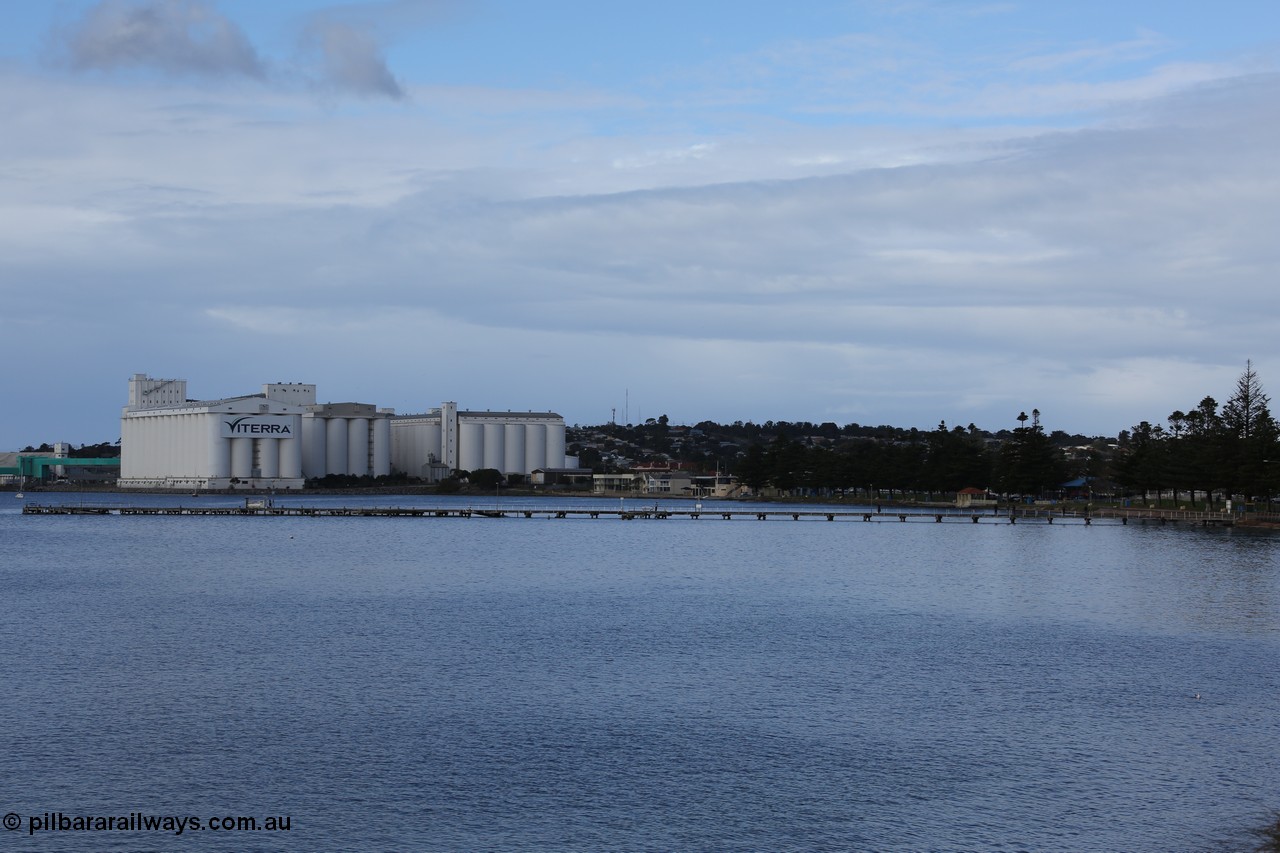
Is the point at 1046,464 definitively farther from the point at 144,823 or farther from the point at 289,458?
the point at 144,823

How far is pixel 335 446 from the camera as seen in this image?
18900cm

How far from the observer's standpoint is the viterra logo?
561 ft

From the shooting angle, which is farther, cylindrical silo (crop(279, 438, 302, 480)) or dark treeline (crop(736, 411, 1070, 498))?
cylindrical silo (crop(279, 438, 302, 480))

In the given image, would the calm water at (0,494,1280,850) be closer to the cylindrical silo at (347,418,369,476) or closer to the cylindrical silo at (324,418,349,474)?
the cylindrical silo at (324,418,349,474)

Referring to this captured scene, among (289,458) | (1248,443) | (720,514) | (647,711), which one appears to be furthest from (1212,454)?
(289,458)

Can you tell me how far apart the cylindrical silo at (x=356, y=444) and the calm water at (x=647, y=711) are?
432 ft

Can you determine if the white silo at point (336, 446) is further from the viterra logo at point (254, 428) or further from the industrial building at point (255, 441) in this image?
the viterra logo at point (254, 428)

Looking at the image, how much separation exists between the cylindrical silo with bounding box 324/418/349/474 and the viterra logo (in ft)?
44.8

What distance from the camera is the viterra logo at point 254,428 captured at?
6727 inches

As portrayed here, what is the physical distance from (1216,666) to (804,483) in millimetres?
127817

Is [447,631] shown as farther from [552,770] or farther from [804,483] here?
[804,483]

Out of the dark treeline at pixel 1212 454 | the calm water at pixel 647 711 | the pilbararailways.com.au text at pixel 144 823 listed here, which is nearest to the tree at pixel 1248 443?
the dark treeline at pixel 1212 454

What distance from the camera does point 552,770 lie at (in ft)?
77.3

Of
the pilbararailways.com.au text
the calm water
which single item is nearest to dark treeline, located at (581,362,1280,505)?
the calm water
